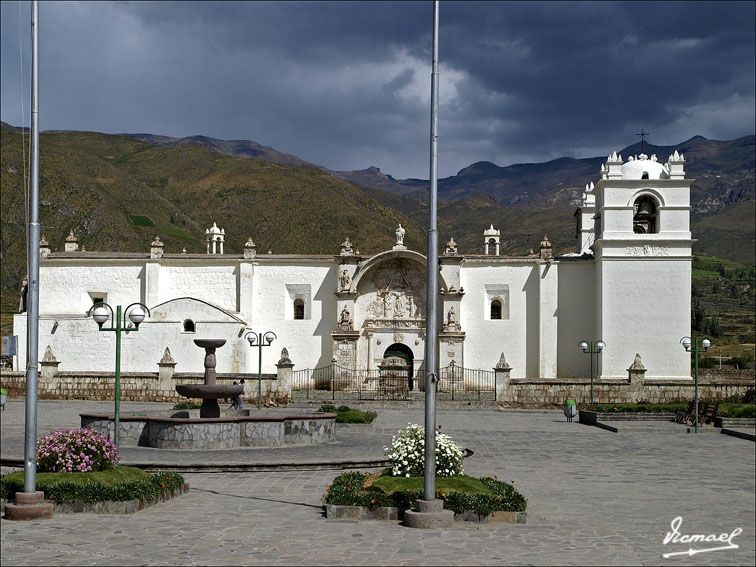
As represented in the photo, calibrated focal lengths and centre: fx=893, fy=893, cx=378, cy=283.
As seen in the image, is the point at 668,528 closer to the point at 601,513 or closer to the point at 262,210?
the point at 601,513

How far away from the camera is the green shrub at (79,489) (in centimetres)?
1091

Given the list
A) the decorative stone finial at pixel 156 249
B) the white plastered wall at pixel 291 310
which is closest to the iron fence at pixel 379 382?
the white plastered wall at pixel 291 310

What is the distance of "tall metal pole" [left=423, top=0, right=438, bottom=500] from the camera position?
405 inches

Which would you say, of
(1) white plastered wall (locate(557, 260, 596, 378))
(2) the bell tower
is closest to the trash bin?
(2) the bell tower

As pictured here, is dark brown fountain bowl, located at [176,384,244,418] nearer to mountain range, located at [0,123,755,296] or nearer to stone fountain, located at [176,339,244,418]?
stone fountain, located at [176,339,244,418]

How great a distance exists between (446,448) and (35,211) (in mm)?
5955

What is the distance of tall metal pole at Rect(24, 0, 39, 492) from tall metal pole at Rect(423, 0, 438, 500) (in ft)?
15.1

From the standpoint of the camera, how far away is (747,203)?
538 ft

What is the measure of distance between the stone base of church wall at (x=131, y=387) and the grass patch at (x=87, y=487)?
2141cm

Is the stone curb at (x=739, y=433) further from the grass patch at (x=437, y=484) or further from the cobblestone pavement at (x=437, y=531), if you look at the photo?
the grass patch at (x=437, y=484)

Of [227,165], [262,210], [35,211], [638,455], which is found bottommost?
[638,455]

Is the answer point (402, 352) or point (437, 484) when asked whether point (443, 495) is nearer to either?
point (437, 484)

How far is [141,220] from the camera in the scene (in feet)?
371

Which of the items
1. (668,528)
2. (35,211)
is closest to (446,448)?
(668,528)
